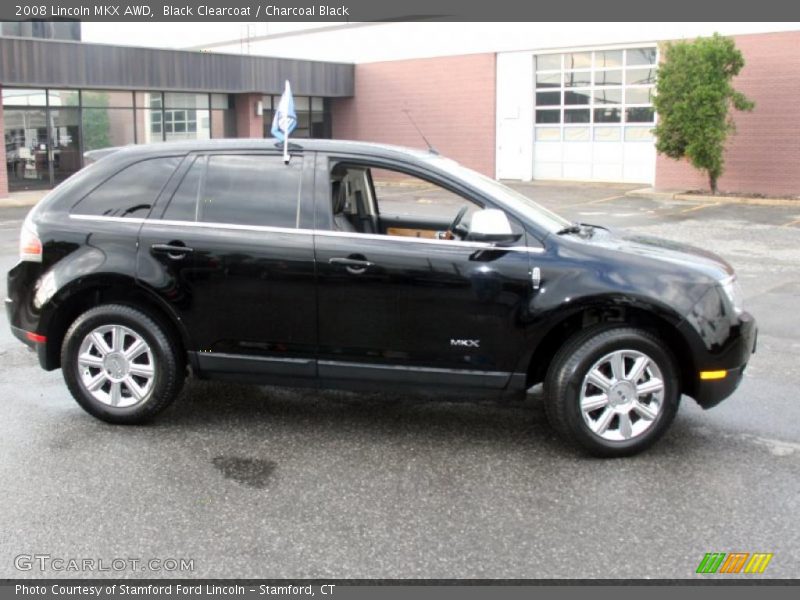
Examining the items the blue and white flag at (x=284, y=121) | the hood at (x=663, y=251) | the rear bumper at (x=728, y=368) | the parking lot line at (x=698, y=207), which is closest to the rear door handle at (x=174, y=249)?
the blue and white flag at (x=284, y=121)

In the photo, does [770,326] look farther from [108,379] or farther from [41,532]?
[41,532]

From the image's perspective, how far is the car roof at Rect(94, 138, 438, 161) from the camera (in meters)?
5.27

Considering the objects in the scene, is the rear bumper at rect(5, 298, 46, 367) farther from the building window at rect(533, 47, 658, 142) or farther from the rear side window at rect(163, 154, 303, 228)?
the building window at rect(533, 47, 658, 142)

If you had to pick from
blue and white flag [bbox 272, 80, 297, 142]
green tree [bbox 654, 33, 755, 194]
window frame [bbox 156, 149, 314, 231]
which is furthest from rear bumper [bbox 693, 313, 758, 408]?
green tree [bbox 654, 33, 755, 194]

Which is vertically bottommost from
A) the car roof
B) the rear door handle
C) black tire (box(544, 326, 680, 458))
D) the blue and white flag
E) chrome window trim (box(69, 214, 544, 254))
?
black tire (box(544, 326, 680, 458))

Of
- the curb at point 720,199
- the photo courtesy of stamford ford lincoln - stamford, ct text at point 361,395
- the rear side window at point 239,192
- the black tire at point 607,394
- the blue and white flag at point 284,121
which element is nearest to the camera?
the photo courtesy of stamford ford lincoln - stamford, ct text at point 361,395

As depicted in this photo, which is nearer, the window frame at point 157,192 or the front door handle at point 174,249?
the front door handle at point 174,249

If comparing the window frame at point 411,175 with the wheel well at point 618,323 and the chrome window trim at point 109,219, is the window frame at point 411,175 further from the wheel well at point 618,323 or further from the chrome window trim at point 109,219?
the chrome window trim at point 109,219

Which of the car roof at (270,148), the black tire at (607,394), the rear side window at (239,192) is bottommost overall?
the black tire at (607,394)

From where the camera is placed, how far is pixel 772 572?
3646 mm

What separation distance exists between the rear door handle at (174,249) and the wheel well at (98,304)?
288mm

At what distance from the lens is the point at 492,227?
483 cm

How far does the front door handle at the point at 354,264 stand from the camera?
4.99 meters

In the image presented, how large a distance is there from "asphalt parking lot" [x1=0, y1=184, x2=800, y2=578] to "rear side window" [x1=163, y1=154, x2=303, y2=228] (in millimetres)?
1314
